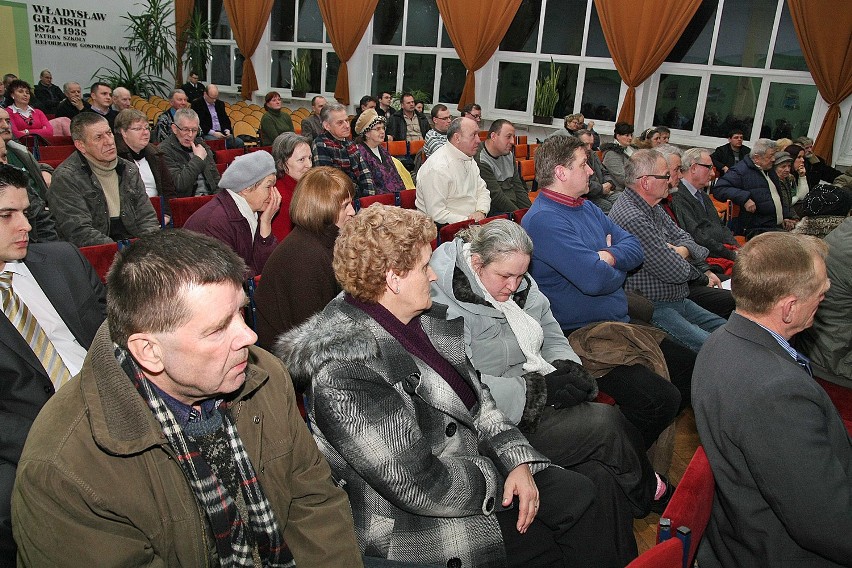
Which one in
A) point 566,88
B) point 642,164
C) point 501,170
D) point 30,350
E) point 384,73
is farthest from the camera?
point 384,73

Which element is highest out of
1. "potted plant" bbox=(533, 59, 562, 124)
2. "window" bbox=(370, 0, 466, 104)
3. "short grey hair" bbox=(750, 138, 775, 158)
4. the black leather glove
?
"window" bbox=(370, 0, 466, 104)

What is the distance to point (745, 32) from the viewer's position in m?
8.82

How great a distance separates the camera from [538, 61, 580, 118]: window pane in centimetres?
1024

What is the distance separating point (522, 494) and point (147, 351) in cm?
116

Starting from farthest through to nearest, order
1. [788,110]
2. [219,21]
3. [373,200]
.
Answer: [219,21], [788,110], [373,200]

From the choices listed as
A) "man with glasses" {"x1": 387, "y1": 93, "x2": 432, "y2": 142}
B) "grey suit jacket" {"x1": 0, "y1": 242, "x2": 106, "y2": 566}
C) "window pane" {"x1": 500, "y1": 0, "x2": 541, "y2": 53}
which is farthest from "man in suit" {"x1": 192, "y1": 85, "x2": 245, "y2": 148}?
"grey suit jacket" {"x1": 0, "y1": 242, "x2": 106, "y2": 566}

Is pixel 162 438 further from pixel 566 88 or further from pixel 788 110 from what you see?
pixel 566 88

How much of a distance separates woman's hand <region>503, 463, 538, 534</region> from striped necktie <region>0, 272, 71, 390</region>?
1.48 meters

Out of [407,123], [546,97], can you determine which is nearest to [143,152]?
[407,123]

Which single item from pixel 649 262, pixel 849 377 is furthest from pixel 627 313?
pixel 849 377

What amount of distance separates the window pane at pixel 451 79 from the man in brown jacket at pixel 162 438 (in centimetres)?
1081

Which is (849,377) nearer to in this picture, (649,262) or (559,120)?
(649,262)

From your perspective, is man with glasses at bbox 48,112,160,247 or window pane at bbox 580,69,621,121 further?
window pane at bbox 580,69,621,121

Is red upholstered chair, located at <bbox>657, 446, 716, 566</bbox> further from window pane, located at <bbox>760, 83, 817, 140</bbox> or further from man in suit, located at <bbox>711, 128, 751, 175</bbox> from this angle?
window pane, located at <bbox>760, 83, 817, 140</bbox>
